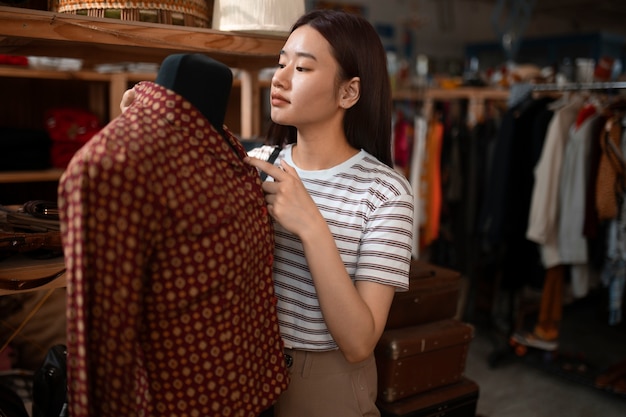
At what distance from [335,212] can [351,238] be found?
7 cm

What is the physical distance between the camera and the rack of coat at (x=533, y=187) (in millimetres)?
3078

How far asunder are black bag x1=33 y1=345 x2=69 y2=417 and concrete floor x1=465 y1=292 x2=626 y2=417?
228 cm

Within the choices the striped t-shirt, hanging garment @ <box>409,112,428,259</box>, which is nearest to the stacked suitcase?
the striped t-shirt

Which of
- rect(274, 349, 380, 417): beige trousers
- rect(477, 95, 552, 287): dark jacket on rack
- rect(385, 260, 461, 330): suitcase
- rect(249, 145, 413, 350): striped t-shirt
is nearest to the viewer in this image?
rect(249, 145, 413, 350): striped t-shirt

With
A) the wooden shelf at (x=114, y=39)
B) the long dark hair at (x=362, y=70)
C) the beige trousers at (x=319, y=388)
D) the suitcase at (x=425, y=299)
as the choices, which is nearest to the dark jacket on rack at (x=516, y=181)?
the suitcase at (x=425, y=299)

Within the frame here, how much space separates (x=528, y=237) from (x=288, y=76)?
7.81 feet

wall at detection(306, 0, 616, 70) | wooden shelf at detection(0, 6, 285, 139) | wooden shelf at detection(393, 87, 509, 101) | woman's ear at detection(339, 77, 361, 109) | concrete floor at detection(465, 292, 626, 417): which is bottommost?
concrete floor at detection(465, 292, 626, 417)

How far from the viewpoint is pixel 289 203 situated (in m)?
1.16

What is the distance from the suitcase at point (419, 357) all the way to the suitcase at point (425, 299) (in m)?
0.03

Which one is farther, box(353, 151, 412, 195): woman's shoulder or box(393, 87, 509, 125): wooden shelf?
box(393, 87, 509, 125): wooden shelf

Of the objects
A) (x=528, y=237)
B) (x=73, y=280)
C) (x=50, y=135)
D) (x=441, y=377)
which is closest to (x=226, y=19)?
(x=73, y=280)

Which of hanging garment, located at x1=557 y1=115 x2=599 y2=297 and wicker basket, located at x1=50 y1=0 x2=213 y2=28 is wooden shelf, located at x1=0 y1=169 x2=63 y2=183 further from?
hanging garment, located at x1=557 y1=115 x2=599 y2=297

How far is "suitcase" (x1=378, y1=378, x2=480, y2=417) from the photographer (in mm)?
1891

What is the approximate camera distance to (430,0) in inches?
309
